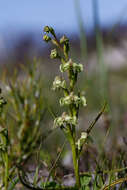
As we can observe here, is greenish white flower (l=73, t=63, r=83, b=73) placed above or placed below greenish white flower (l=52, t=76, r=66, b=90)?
above

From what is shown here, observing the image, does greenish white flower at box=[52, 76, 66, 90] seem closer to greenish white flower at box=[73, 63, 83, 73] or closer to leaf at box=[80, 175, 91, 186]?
greenish white flower at box=[73, 63, 83, 73]

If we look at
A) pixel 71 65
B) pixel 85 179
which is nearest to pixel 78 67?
pixel 71 65

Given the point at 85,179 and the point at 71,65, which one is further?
the point at 85,179

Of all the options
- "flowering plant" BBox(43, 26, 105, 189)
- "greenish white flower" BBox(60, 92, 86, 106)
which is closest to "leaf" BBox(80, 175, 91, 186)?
"flowering plant" BBox(43, 26, 105, 189)

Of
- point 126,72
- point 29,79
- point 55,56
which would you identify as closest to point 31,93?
point 29,79

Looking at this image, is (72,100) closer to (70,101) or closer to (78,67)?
(70,101)

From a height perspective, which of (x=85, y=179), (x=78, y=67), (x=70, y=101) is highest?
(x=78, y=67)

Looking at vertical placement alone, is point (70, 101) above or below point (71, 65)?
below

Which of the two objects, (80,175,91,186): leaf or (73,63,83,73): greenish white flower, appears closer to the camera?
(73,63,83,73): greenish white flower

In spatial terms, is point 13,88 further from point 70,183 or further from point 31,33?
point 31,33

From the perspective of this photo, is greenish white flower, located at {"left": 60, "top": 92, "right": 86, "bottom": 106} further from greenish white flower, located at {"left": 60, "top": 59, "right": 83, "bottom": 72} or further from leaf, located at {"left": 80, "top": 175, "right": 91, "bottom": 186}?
leaf, located at {"left": 80, "top": 175, "right": 91, "bottom": 186}

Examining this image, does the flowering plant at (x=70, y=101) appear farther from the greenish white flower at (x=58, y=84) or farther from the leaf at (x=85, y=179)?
the leaf at (x=85, y=179)
